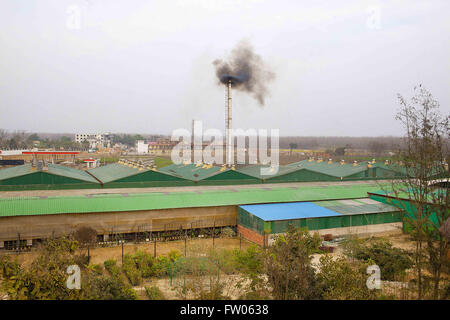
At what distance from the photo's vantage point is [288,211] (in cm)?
1638

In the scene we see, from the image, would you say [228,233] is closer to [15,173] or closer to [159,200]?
[159,200]

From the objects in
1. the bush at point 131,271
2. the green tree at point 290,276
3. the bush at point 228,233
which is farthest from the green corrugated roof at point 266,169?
the green tree at point 290,276

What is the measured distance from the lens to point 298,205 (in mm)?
17500

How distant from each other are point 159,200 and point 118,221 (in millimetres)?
2252

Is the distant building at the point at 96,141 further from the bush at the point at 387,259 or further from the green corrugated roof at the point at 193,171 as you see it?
the bush at the point at 387,259

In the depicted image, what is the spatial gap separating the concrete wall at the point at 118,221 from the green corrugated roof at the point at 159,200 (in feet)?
0.80

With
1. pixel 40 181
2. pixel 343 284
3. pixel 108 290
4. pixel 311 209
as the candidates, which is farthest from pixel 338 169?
pixel 108 290

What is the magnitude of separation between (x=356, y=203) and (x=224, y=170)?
29.7 feet

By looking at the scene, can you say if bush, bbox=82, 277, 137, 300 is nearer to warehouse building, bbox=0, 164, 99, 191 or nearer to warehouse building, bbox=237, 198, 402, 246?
warehouse building, bbox=237, 198, 402, 246

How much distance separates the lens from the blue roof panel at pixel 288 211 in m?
15.6

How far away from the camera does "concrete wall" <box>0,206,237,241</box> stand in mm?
14023

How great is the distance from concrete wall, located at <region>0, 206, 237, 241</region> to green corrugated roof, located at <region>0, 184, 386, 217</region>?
0.25 meters
